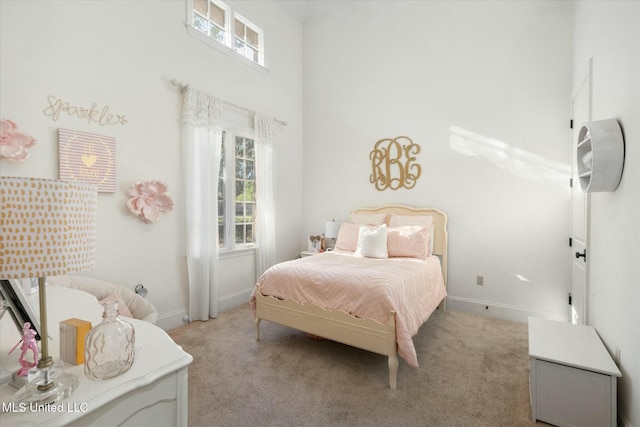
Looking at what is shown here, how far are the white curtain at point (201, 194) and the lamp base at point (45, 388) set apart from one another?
250 cm

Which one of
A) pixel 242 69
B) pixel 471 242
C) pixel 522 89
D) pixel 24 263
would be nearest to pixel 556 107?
pixel 522 89

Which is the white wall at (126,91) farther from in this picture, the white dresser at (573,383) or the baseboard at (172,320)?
the white dresser at (573,383)

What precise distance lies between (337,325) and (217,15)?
3636mm

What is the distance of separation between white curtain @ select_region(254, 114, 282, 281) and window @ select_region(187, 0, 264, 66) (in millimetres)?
874

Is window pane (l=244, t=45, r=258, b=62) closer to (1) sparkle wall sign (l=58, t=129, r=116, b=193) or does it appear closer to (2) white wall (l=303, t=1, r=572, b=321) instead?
(2) white wall (l=303, t=1, r=572, b=321)

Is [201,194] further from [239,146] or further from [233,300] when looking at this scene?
[233,300]

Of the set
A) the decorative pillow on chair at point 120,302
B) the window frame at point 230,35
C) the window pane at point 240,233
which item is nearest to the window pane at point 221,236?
the window pane at point 240,233

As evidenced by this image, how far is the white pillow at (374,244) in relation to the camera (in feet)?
10.9

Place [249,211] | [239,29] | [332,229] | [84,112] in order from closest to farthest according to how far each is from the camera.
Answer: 1. [84,112]
2. [239,29]
3. [249,211]
4. [332,229]

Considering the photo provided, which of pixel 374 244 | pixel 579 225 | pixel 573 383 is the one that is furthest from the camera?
pixel 374 244

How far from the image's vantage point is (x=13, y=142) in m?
2.09

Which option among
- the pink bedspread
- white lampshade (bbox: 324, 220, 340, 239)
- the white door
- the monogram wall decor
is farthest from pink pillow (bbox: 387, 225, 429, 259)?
the white door

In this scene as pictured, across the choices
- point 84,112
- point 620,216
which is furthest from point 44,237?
point 620,216

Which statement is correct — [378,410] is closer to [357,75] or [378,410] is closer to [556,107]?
[556,107]
